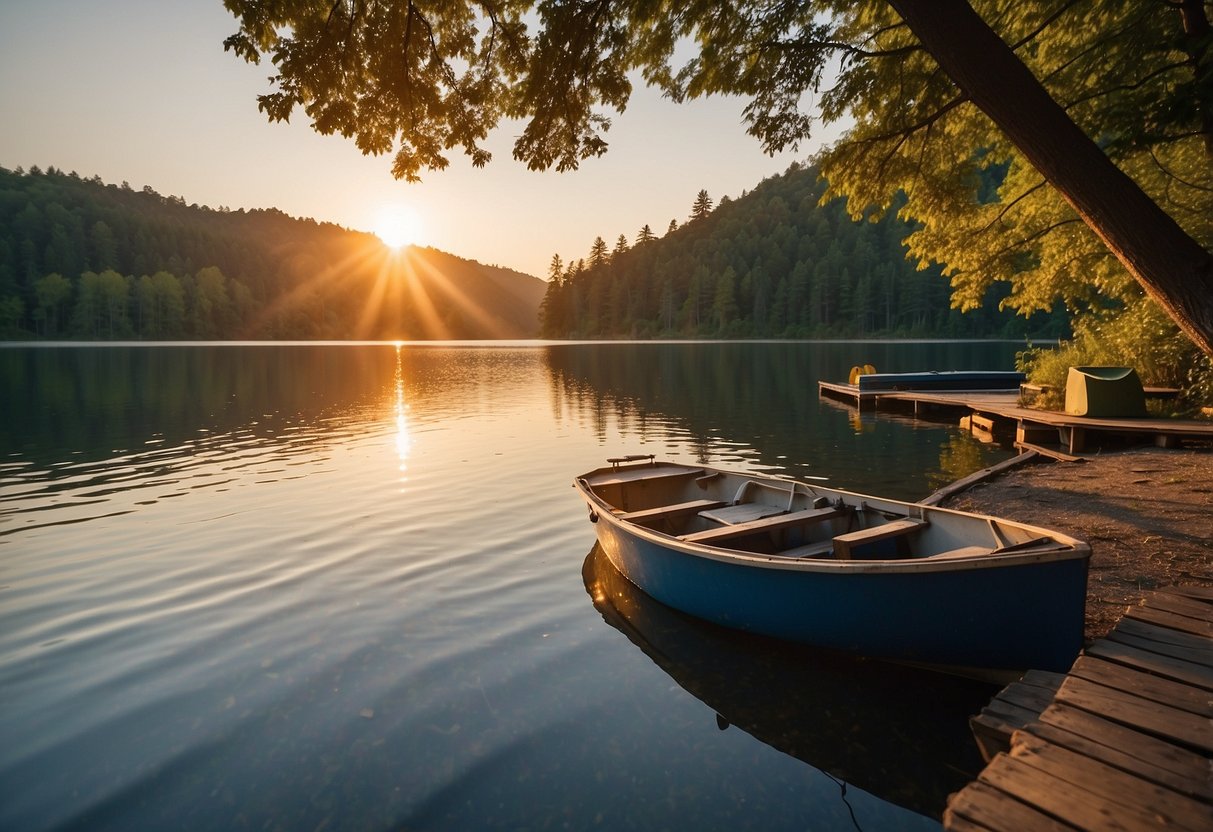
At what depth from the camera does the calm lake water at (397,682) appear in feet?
17.3

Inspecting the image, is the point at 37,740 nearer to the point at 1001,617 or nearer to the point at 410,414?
the point at 1001,617

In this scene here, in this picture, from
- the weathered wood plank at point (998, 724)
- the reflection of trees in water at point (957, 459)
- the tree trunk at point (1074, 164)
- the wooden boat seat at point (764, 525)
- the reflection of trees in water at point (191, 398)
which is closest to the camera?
the weathered wood plank at point (998, 724)

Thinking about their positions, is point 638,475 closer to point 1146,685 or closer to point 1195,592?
point 1195,592

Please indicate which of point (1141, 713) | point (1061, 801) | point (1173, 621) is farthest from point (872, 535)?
point (1061, 801)

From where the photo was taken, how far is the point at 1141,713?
4.23 meters

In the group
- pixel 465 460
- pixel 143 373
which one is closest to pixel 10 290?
pixel 143 373

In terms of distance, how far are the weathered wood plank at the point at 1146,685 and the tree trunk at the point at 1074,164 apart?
322 centimetres

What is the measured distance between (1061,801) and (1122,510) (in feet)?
32.2

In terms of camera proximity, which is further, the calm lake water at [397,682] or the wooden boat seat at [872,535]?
the wooden boat seat at [872,535]

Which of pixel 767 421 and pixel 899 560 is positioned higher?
pixel 899 560

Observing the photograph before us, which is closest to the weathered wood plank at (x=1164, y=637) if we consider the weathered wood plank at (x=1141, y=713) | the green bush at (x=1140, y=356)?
the weathered wood plank at (x=1141, y=713)

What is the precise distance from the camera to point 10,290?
13575 centimetres

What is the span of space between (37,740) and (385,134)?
8518mm

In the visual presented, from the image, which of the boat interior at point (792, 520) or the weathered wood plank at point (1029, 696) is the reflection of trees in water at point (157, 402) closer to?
the boat interior at point (792, 520)
